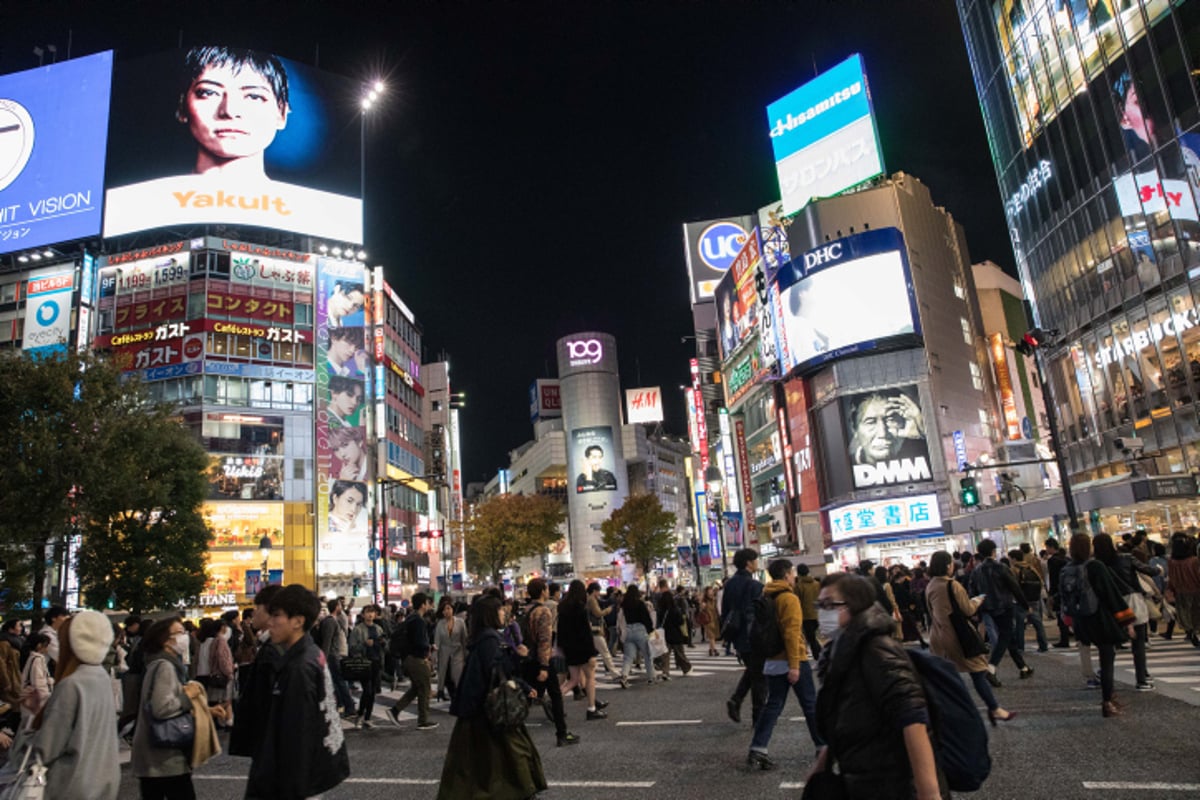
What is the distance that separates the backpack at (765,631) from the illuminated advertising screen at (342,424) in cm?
4774

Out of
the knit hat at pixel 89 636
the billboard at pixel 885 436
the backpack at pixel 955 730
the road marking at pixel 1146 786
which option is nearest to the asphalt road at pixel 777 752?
the road marking at pixel 1146 786

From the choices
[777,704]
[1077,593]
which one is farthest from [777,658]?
[1077,593]

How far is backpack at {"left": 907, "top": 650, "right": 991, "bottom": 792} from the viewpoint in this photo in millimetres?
2918

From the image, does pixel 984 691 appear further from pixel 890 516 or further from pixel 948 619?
pixel 890 516

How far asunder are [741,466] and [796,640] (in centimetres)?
5639

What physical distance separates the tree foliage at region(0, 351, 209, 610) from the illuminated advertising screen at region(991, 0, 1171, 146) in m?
36.8

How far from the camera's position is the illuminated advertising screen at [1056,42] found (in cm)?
3017

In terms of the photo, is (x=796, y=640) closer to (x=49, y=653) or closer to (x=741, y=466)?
(x=49, y=653)

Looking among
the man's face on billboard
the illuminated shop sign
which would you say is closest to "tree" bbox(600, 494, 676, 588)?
the illuminated shop sign

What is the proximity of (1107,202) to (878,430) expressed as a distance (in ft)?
56.9

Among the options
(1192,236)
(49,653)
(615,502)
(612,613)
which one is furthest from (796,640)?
(615,502)

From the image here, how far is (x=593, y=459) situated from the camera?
11069cm

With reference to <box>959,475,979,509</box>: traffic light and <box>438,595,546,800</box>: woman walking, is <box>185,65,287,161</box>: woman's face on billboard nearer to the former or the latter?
<box>959,475,979,509</box>: traffic light

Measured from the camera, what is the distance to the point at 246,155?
5503cm
